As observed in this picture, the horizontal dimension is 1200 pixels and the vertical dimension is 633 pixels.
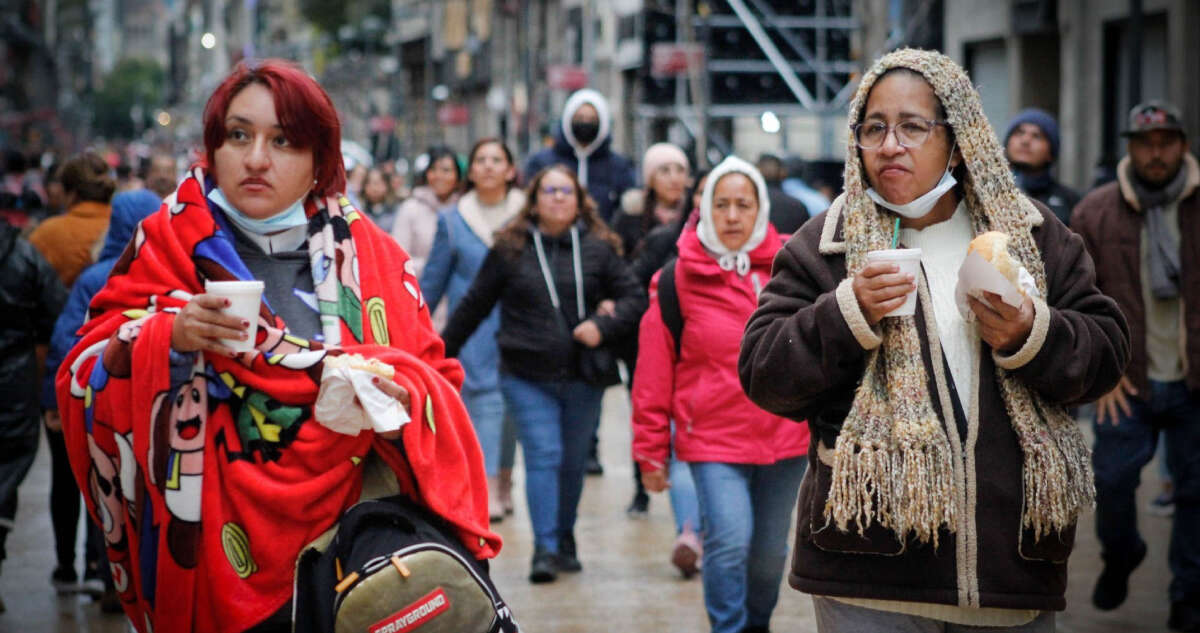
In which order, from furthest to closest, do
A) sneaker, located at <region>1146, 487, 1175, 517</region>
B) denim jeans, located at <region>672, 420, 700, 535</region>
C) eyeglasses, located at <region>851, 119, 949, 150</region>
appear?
sneaker, located at <region>1146, 487, 1175, 517</region> < denim jeans, located at <region>672, 420, 700, 535</region> < eyeglasses, located at <region>851, 119, 949, 150</region>

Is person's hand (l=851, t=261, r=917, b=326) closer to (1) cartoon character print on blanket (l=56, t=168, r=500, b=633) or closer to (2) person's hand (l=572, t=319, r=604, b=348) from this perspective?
(1) cartoon character print on blanket (l=56, t=168, r=500, b=633)

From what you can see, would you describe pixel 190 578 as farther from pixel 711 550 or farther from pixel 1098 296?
pixel 711 550

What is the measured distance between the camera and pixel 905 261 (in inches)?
139

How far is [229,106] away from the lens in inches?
161

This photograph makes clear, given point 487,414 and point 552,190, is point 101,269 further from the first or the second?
point 487,414

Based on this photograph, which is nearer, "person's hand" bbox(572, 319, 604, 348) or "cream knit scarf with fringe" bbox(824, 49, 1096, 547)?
"cream knit scarf with fringe" bbox(824, 49, 1096, 547)

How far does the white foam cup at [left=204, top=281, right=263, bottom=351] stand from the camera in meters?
3.66

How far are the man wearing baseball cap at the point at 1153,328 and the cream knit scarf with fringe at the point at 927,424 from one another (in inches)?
147

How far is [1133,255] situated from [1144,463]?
89 cm

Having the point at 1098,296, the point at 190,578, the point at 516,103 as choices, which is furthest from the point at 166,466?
the point at 516,103

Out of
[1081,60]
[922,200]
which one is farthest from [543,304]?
[1081,60]

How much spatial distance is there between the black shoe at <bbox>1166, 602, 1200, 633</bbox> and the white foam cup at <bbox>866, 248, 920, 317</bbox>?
4.16 m

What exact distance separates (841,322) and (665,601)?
4.57 meters

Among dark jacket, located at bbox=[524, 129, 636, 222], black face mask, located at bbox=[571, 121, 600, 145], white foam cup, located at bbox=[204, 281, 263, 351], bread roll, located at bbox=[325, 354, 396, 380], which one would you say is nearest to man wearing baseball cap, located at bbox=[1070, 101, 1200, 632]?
bread roll, located at bbox=[325, 354, 396, 380]
